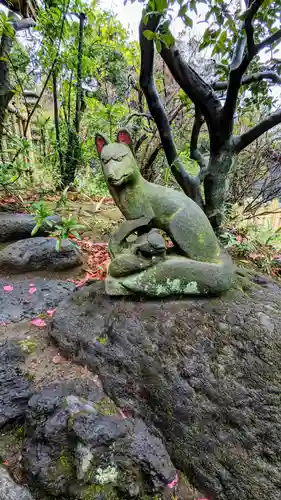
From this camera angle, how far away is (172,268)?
5.08 feet

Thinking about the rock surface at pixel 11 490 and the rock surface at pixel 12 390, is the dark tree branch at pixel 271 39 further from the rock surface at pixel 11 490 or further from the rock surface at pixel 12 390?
the rock surface at pixel 11 490

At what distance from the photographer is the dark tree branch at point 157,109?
2.38 m

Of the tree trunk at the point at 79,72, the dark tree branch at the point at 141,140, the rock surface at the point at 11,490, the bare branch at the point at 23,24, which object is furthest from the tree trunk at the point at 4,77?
the rock surface at the point at 11,490

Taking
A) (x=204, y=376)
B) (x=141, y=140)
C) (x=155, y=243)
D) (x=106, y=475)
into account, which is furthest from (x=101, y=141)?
(x=141, y=140)

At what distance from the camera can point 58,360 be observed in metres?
1.67

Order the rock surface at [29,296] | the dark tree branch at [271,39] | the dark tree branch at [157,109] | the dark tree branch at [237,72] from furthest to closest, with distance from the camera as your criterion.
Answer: the dark tree branch at [157,109] < the dark tree branch at [271,39] < the rock surface at [29,296] < the dark tree branch at [237,72]

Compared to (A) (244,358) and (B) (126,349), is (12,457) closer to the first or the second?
(B) (126,349)

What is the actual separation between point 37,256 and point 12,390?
1.30m

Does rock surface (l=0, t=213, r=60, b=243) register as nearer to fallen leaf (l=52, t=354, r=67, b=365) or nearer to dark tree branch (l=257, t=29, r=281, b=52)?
fallen leaf (l=52, t=354, r=67, b=365)

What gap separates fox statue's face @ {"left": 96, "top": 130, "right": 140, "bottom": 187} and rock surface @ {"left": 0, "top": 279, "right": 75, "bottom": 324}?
1142mm

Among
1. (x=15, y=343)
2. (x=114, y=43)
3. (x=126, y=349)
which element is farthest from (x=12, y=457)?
(x=114, y=43)

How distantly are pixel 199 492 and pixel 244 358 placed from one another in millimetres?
668

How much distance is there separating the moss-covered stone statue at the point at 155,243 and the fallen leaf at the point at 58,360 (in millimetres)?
523

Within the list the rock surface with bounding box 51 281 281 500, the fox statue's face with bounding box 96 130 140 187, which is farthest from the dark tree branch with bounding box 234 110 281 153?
the rock surface with bounding box 51 281 281 500
